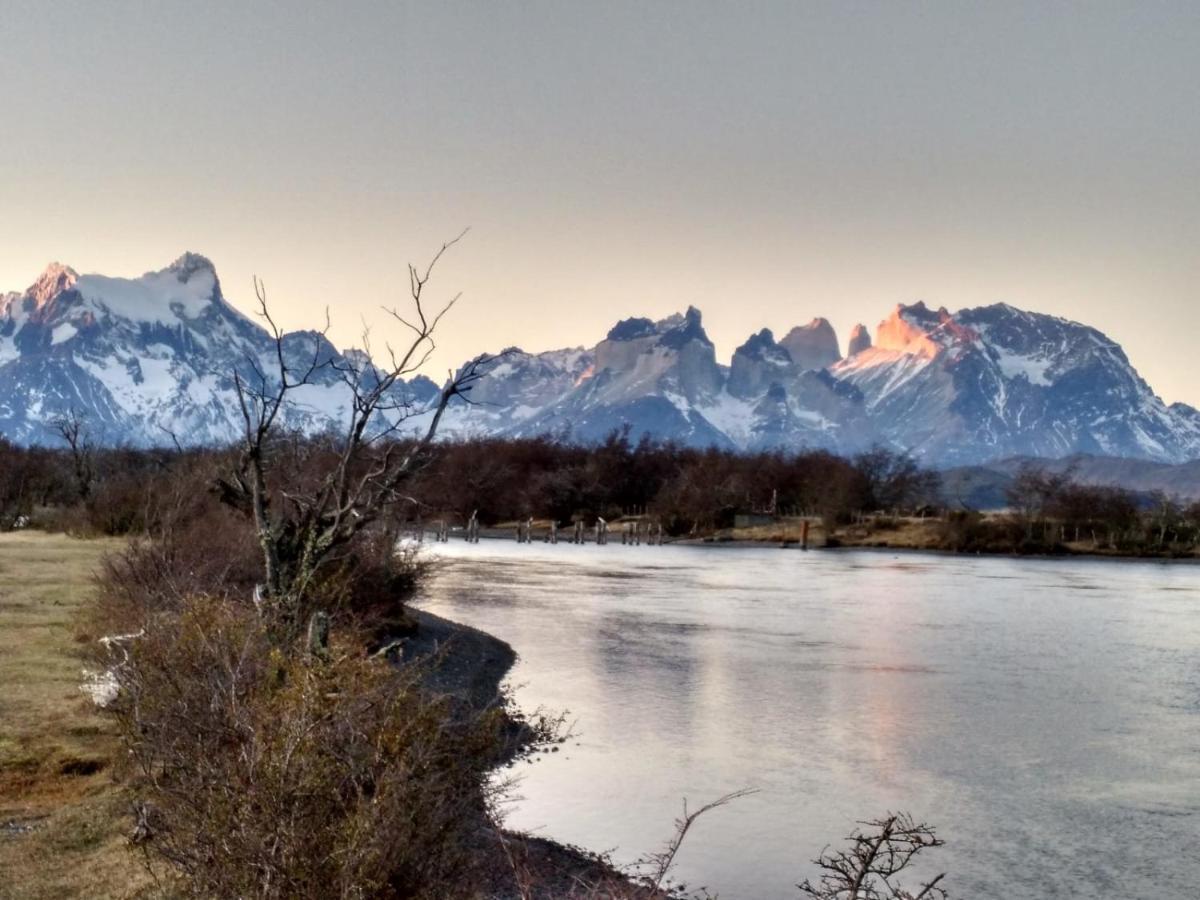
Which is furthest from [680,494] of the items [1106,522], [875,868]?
[875,868]

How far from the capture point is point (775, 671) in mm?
25891

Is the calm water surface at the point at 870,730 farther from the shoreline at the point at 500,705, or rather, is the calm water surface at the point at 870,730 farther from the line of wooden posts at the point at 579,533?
the line of wooden posts at the point at 579,533

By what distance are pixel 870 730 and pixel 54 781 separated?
12586 mm

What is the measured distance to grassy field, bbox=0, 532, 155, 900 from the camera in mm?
9438

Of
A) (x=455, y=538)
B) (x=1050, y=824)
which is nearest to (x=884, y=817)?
(x=1050, y=824)

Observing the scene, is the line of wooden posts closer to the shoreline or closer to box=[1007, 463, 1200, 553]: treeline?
box=[1007, 463, 1200, 553]: treeline

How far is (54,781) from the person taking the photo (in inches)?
485

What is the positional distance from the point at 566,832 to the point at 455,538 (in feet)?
275

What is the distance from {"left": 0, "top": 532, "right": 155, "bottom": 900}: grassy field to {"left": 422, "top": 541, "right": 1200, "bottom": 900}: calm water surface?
4909mm

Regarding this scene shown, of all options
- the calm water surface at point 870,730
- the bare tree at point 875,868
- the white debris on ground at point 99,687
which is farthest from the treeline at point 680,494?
the bare tree at point 875,868

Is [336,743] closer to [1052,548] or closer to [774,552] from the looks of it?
[774,552]

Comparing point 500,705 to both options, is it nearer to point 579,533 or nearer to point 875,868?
point 875,868

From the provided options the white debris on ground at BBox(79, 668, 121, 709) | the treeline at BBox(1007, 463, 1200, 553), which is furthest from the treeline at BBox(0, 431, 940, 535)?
the white debris on ground at BBox(79, 668, 121, 709)

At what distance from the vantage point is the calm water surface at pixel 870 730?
44.4ft
